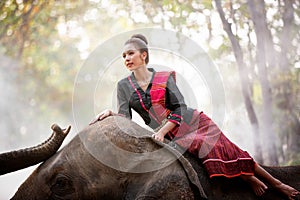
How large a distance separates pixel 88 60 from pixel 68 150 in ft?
2.52

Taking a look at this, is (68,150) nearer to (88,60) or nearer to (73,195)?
(73,195)

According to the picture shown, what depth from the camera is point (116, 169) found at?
104 inches

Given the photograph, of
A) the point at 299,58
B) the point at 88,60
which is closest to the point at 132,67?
the point at 88,60

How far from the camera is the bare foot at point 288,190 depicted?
9.61ft

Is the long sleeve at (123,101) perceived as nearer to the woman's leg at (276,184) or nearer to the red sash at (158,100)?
the red sash at (158,100)

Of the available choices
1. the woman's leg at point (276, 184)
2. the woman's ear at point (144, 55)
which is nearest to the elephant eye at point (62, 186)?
the woman's ear at point (144, 55)

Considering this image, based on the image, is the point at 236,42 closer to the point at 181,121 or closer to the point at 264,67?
the point at 264,67

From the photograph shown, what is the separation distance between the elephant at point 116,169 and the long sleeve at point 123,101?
13 cm

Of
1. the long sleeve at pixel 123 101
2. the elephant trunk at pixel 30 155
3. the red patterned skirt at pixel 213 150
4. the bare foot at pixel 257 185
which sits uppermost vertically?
the long sleeve at pixel 123 101

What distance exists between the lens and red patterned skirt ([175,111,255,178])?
8.99 feet

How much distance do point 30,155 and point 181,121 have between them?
1.08 m

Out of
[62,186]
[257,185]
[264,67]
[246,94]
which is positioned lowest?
[246,94]

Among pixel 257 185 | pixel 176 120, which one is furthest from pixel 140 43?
pixel 257 185

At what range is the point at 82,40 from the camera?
15.4 metres
